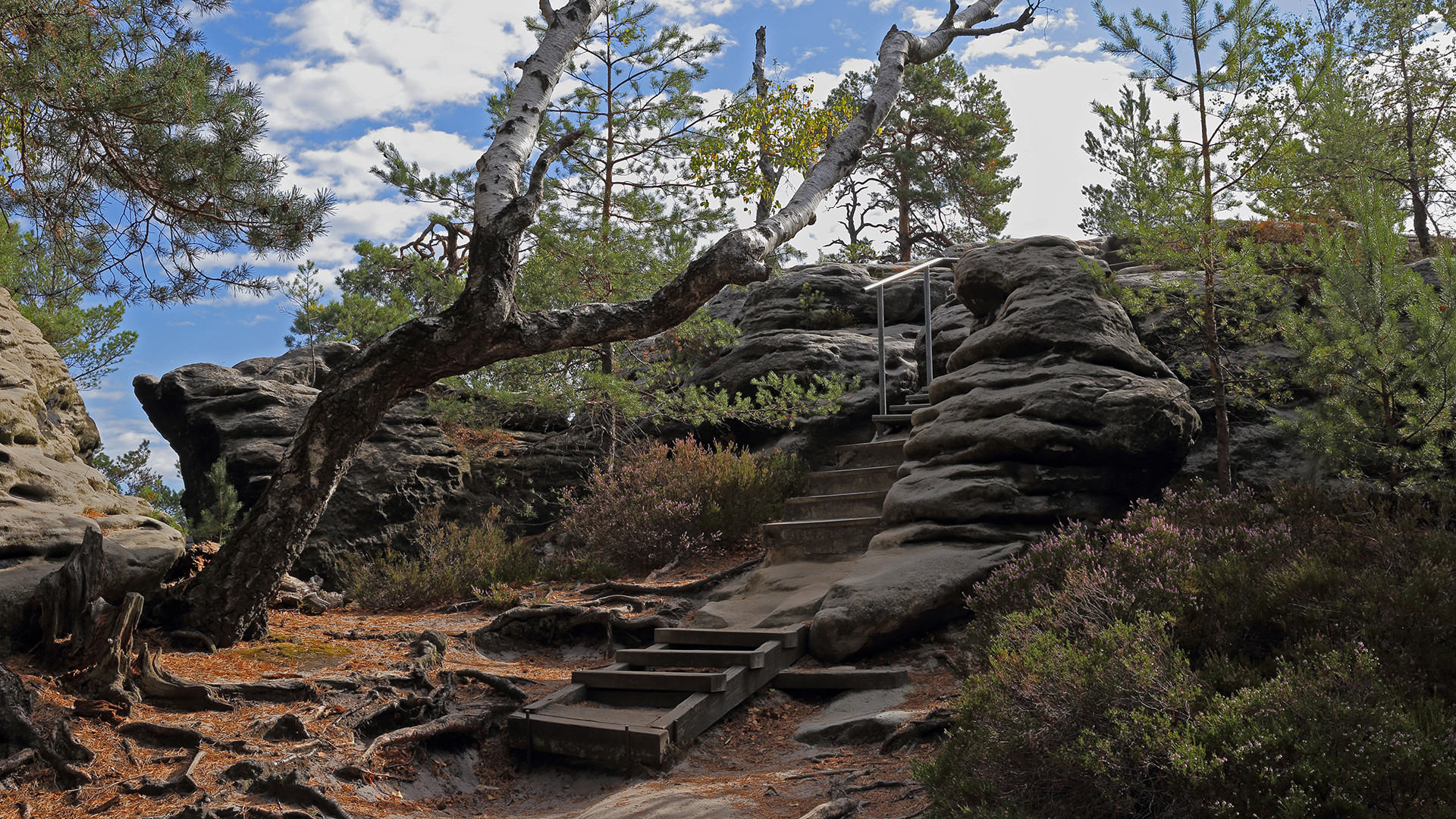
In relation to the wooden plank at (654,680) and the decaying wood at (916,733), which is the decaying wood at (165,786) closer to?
the wooden plank at (654,680)

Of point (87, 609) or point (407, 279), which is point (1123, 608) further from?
point (407, 279)

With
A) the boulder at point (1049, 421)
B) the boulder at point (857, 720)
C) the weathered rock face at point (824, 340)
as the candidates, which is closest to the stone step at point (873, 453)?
the weathered rock face at point (824, 340)

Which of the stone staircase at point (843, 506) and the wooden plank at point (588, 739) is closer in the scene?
the wooden plank at point (588, 739)

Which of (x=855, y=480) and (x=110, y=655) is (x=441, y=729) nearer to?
(x=110, y=655)

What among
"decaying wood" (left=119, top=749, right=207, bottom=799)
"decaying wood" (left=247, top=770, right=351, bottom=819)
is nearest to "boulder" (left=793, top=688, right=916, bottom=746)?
"decaying wood" (left=247, top=770, right=351, bottom=819)

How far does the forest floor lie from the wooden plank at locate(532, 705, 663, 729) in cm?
28

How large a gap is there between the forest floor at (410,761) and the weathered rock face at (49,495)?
0.57 meters

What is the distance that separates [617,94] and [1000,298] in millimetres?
6585

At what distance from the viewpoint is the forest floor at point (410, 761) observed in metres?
4.14

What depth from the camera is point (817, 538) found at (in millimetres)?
8320

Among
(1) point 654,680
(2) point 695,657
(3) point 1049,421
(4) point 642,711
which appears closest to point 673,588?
(2) point 695,657

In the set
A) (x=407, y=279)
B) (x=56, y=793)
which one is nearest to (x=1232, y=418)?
(x=56, y=793)

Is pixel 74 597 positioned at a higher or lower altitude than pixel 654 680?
higher

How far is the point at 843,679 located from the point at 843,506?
116 inches
